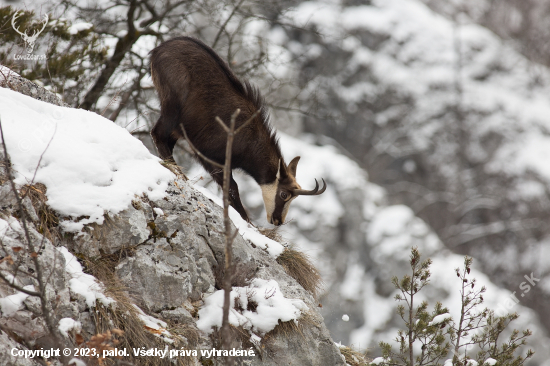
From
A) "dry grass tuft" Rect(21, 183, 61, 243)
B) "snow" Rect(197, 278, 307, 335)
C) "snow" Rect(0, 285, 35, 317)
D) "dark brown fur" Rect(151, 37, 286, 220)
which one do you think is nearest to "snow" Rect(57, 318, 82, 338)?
"snow" Rect(0, 285, 35, 317)

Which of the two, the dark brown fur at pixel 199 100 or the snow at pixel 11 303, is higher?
the dark brown fur at pixel 199 100

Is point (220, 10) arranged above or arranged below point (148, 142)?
above

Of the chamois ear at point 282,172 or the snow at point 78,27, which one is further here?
the snow at point 78,27

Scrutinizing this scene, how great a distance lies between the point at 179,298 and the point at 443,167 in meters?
23.6

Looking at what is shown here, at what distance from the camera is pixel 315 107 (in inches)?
331

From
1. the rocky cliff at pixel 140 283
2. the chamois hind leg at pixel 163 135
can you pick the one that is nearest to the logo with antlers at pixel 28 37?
the rocky cliff at pixel 140 283

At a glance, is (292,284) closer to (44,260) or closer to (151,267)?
(151,267)

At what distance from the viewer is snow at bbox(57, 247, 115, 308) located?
300 centimetres

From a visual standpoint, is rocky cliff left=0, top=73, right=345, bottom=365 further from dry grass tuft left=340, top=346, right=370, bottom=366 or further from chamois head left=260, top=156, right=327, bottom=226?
chamois head left=260, top=156, right=327, bottom=226

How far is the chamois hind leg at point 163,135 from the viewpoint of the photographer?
17.2 ft

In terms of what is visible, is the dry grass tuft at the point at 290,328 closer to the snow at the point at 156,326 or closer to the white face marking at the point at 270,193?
the snow at the point at 156,326

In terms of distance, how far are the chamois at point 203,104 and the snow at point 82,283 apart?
2136 mm

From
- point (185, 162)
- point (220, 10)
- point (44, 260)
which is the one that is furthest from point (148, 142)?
point (44, 260)

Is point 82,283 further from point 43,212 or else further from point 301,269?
point 301,269
